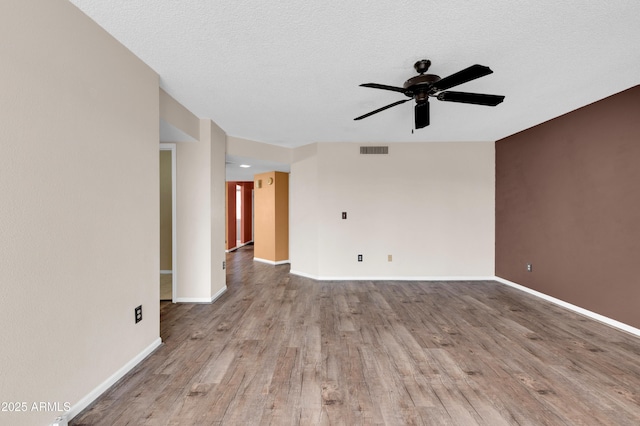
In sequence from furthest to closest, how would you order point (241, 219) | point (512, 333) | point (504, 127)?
point (241, 219) < point (504, 127) < point (512, 333)

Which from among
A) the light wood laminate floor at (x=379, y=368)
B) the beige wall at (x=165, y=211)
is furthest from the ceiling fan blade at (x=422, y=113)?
the beige wall at (x=165, y=211)

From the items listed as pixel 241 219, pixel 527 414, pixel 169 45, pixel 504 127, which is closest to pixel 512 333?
pixel 527 414

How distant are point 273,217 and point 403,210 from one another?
9.86 feet

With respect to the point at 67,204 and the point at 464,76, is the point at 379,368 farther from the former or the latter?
the point at 67,204

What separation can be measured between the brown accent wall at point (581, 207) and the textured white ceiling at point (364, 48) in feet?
1.23

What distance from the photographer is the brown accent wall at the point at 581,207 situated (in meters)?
2.77

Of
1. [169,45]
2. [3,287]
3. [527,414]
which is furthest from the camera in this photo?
[169,45]

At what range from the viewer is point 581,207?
10.7 feet

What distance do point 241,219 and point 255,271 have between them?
412 centimetres

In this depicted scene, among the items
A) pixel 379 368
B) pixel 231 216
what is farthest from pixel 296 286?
pixel 231 216

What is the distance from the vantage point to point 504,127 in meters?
3.99

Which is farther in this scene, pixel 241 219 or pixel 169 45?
pixel 241 219

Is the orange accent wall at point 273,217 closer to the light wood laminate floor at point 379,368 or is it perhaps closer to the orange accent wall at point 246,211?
the orange accent wall at point 246,211

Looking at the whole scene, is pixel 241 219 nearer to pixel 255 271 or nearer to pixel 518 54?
pixel 255 271
